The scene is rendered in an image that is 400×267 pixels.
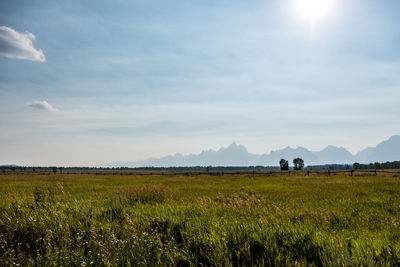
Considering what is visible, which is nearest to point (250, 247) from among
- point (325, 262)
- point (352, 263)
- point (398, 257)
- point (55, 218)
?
point (325, 262)

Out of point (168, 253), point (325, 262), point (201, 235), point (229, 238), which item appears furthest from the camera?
point (201, 235)

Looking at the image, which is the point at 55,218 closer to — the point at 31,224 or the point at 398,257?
the point at 31,224

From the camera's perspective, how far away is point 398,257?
346 cm

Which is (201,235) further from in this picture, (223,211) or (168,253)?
(223,211)

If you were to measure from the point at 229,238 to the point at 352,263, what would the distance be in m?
2.05

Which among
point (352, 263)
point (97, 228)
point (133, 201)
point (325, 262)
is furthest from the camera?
point (133, 201)

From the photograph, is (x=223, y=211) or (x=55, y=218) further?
(x=223, y=211)

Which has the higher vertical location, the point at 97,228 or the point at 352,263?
the point at 352,263

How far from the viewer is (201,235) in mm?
4949

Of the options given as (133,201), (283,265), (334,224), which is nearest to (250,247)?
(283,265)

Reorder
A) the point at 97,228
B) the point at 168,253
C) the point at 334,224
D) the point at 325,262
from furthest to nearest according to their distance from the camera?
1. the point at 334,224
2. the point at 97,228
3. the point at 168,253
4. the point at 325,262

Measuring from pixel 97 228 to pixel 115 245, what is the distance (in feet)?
4.01

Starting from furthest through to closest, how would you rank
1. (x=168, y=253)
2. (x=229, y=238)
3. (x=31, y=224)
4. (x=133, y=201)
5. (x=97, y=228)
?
1. (x=133, y=201)
2. (x=31, y=224)
3. (x=97, y=228)
4. (x=229, y=238)
5. (x=168, y=253)

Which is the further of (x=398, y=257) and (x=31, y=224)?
(x=31, y=224)
